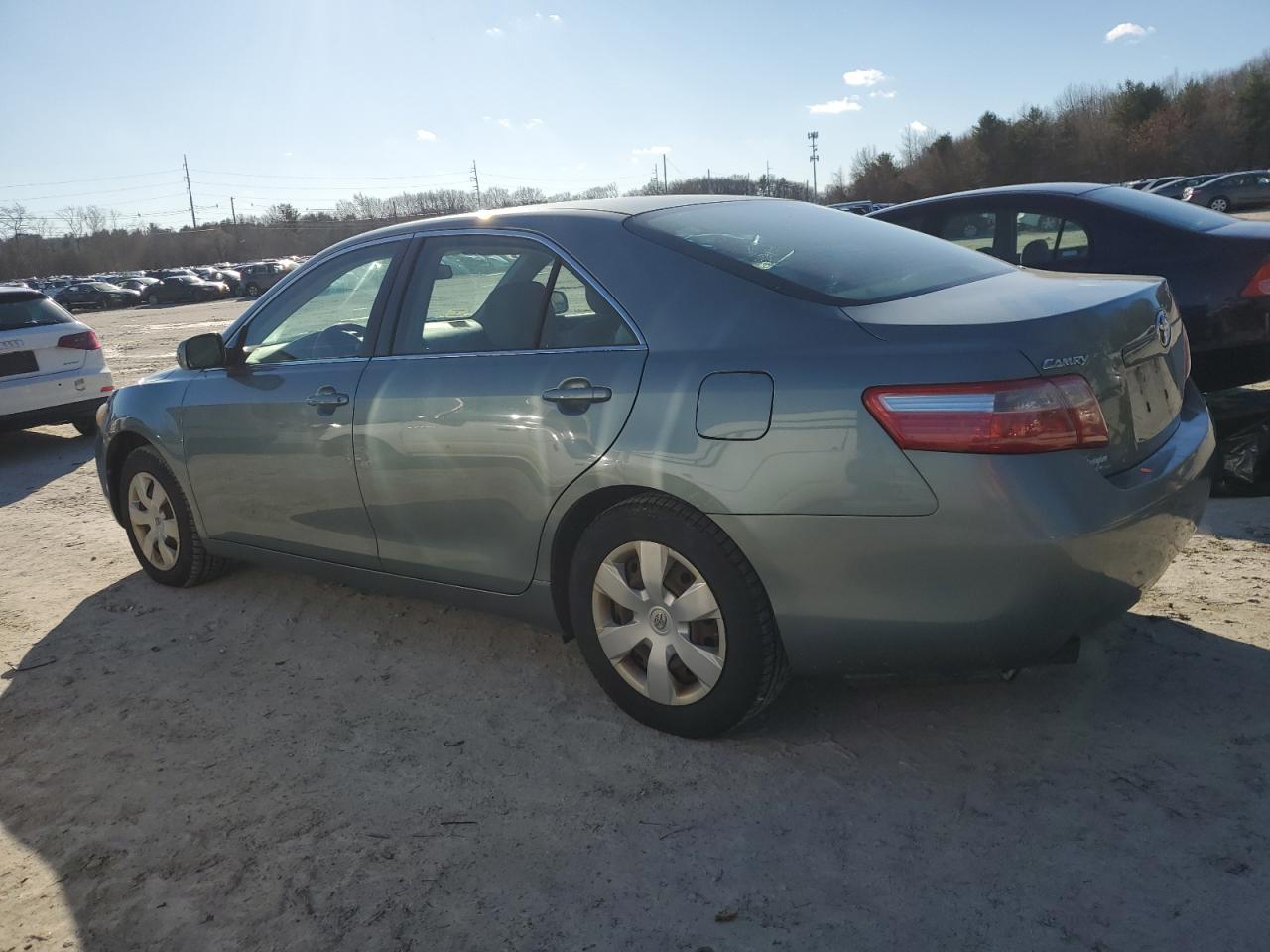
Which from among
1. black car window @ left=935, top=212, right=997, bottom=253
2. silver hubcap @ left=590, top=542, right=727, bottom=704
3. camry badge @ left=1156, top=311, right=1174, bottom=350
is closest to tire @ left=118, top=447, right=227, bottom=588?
silver hubcap @ left=590, top=542, right=727, bottom=704

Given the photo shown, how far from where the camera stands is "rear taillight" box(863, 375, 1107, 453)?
2.47 meters

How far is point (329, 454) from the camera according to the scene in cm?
385

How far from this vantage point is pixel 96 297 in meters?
47.4

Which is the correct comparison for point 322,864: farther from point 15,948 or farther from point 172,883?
point 15,948

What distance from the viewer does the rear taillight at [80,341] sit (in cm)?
916

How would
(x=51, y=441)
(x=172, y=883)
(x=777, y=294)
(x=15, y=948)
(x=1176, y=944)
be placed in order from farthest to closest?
(x=51, y=441) → (x=777, y=294) → (x=172, y=883) → (x=15, y=948) → (x=1176, y=944)

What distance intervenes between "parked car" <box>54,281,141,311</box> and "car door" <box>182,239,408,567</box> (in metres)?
49.0

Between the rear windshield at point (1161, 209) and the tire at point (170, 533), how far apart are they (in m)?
5.42

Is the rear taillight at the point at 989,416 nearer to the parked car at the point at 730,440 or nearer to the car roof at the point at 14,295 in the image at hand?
the parked car at the point at 730,440

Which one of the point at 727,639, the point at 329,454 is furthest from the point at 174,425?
the point at 727,639

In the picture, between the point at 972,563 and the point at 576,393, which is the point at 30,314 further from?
the point at 972,563

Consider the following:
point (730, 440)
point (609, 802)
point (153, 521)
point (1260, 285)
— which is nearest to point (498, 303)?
point (730, 440)

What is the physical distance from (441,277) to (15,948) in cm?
241

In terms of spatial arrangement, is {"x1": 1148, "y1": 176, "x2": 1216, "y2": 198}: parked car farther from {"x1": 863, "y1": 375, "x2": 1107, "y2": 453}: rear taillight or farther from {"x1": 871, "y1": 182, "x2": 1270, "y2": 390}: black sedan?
{"x1": 863, "y1": 375, "x2": 1107, "y2": 453}: rear taillight
